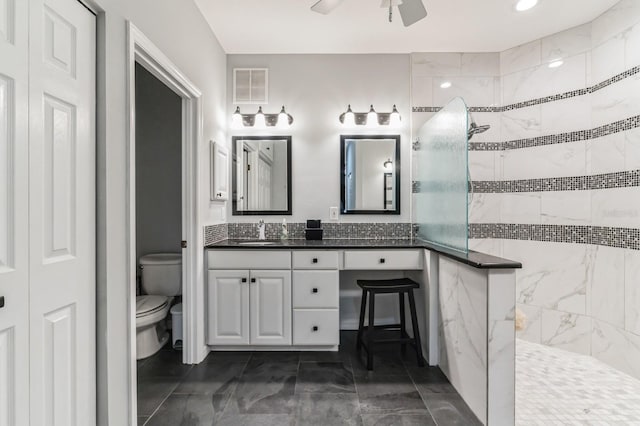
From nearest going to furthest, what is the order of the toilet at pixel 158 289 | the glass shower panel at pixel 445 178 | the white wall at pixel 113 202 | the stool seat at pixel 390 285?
the white wall at pixel 113 202 < the glass shower panel at pixel 445 178 < the stool seat at pixel 390 285 < the toilet at pixel 158 289

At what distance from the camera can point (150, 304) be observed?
96.1 inches

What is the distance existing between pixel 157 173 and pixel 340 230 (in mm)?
1807

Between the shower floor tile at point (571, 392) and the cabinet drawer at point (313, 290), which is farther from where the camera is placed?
the cabinet drawer at point (313, 290)

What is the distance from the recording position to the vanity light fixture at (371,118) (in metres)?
2.99

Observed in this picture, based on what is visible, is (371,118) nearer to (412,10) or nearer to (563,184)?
(412,10)

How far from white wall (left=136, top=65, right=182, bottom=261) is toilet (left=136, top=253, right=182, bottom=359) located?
8.0 inches

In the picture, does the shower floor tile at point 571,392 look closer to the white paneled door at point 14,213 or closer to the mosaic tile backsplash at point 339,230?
the mosaic tile backsplash at point 339,230

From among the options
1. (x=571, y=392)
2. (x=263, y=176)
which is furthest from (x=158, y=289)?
(x=571, y=392)

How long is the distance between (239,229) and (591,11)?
130 inches

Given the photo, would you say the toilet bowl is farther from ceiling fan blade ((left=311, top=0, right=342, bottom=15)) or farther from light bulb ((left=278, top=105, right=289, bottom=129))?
ceiling fan blade ((left=311, top=0, right=342, bottom=15))

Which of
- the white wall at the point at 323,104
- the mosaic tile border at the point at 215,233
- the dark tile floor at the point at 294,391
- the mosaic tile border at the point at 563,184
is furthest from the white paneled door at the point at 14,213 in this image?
the mosaic tile border at the point at 563,184

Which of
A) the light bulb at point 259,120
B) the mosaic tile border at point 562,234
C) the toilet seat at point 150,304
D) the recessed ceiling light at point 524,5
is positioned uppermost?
the recessed ceiling light at point 524,5

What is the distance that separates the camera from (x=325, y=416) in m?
1.79

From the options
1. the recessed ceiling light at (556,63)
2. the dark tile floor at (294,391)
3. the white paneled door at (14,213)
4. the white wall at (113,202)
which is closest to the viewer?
the white paneled door at (14,213)
